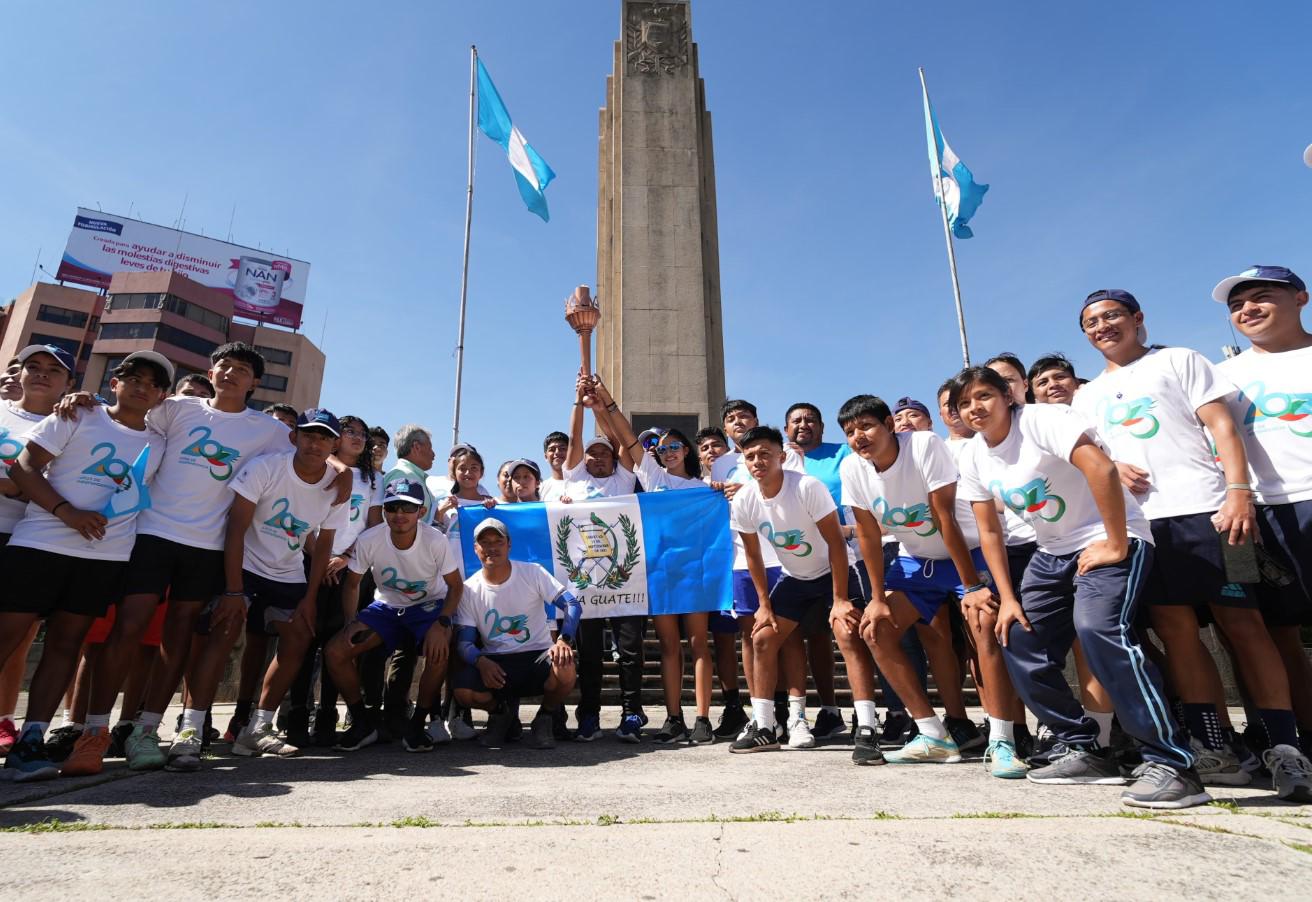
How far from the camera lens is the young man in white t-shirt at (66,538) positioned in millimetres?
3592

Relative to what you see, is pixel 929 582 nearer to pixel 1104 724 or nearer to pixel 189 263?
pixel 1104 724

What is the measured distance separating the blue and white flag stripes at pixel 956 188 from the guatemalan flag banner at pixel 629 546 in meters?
10.7

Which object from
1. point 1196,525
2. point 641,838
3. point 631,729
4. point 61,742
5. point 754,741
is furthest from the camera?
point 631,729

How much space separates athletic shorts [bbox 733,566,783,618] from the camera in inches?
200

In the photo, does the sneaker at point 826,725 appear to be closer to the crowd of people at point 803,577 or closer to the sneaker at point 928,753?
the crowd of people at point 803,577

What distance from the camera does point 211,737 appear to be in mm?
4887

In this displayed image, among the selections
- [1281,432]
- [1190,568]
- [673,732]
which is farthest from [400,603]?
[1281,432]

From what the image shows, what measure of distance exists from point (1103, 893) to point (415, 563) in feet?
14.0

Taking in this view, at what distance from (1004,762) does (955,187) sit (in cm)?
1341

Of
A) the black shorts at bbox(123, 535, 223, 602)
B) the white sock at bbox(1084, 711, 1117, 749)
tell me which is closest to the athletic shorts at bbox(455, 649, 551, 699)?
the black shorts at bbox(123, 535, 223, 602)

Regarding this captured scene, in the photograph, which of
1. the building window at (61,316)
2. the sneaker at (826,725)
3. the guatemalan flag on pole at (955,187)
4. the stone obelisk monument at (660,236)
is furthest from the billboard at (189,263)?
the sneaker at (826,725)

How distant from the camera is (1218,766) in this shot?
320 cm

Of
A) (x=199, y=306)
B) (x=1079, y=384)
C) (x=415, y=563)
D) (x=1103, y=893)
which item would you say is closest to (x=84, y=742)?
(x=415, y=563)

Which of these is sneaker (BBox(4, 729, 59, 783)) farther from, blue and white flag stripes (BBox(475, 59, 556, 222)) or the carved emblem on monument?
the carved emblem on monument
